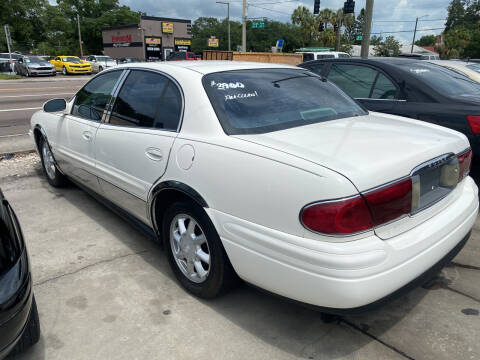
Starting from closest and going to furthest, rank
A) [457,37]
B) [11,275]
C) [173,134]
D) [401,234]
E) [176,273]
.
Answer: [11,275], [401,234], [173,134], [176,273], [457,37]

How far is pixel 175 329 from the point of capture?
2428mm

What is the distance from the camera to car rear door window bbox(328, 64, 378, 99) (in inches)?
190

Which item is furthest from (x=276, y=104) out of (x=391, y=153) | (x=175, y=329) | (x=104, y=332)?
(x=104, y=332)

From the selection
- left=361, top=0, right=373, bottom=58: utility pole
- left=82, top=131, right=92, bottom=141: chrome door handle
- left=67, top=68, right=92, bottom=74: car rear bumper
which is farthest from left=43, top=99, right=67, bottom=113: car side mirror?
left=67, top=68, right=92, bottom=74: car rear bumper

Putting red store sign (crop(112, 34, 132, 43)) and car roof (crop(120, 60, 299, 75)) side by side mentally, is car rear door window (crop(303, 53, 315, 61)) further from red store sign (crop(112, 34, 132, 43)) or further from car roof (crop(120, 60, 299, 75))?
red store sign (crop(112, 34, 132, 43))

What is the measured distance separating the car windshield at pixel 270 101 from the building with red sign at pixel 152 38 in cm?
5439

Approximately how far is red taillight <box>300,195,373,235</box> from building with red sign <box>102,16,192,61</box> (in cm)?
5580

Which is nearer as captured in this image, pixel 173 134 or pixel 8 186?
pixel 173 134

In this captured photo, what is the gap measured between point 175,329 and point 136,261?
974 mm

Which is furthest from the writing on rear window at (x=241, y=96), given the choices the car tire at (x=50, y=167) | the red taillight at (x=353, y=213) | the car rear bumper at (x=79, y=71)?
the car rear bumper at (x=79, y=71)

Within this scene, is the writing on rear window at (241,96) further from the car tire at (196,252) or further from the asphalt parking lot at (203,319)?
the asphalt parking lot at (203,319)

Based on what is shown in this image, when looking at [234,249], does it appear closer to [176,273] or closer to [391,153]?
[176,273]

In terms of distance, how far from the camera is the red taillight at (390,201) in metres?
1.90

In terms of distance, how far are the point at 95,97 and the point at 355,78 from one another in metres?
3.15
